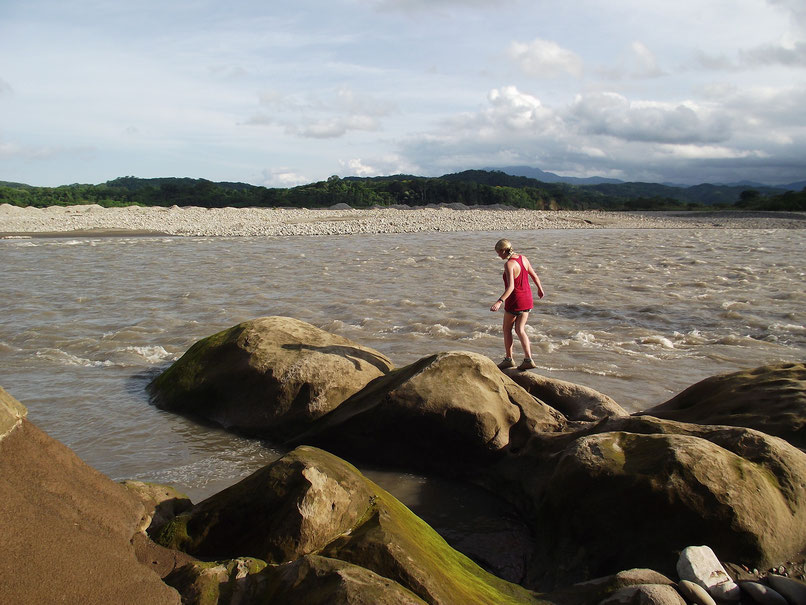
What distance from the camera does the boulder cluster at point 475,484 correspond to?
10.3 ft

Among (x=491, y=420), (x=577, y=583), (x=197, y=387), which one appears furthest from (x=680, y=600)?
(x=197, y=387)

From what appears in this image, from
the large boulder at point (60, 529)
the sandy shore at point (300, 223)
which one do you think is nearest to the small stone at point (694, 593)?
the large boulder at point (60, 529)

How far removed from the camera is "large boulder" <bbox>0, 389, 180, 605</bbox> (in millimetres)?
2741

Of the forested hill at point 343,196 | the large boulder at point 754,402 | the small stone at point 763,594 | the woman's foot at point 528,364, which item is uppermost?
the forested hill at point 343,196

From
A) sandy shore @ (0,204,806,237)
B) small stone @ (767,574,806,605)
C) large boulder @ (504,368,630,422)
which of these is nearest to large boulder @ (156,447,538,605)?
small stone @ (767,574,806,605)

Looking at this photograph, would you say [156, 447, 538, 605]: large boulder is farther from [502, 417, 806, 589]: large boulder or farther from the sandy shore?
the sandy shore

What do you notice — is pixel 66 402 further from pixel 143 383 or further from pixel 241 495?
pixel 241 495

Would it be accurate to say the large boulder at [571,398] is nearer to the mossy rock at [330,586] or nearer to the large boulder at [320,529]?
the large boulder at [320,529]

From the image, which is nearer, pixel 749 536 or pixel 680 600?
pixel 680 600

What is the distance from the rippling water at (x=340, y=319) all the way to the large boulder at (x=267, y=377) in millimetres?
Answer: 280

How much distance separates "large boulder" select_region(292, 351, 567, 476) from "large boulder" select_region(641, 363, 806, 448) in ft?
4.41

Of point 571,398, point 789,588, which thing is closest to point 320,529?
point 789,588

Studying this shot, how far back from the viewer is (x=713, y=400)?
618cm

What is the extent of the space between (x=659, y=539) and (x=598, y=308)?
32.2 ft
